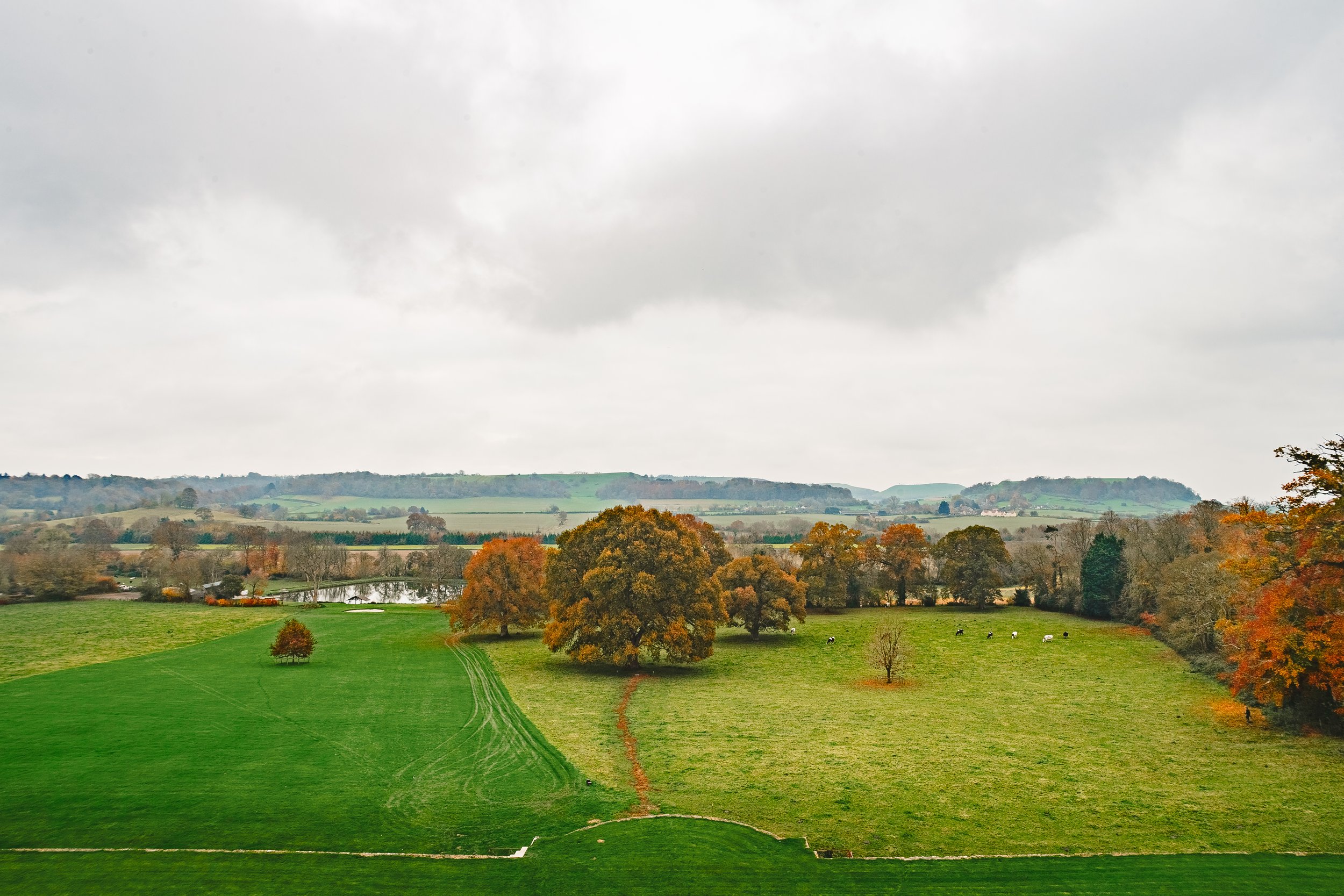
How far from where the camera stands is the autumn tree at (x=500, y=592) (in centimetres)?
5925

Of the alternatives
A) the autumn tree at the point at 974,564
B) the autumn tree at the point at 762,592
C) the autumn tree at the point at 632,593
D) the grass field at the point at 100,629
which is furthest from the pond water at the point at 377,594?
the autumn tree at the point at 974,564

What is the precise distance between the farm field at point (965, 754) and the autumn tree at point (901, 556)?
97.8 feet

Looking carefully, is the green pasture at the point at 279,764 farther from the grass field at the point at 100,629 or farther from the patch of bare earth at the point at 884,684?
the patch of bare earth at the point at 884,684

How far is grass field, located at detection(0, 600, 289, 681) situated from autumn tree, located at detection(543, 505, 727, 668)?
1299 inches

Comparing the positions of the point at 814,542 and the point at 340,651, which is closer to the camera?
the point at 340,651

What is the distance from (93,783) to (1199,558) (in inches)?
2630

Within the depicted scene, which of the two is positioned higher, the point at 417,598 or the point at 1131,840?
the point at 1131,840

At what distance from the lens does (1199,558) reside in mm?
52750

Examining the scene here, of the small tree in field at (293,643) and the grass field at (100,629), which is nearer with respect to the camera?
the small tree in field at (293,643)

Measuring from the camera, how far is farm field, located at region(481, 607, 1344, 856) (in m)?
20.4

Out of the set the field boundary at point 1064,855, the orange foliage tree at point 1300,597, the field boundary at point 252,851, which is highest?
the orange foliage tree at point 1300,597

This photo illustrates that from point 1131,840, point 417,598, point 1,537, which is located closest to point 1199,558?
point 1131,840

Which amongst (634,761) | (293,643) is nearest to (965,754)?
(634,761)

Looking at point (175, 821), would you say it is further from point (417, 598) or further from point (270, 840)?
point (417, 598)
